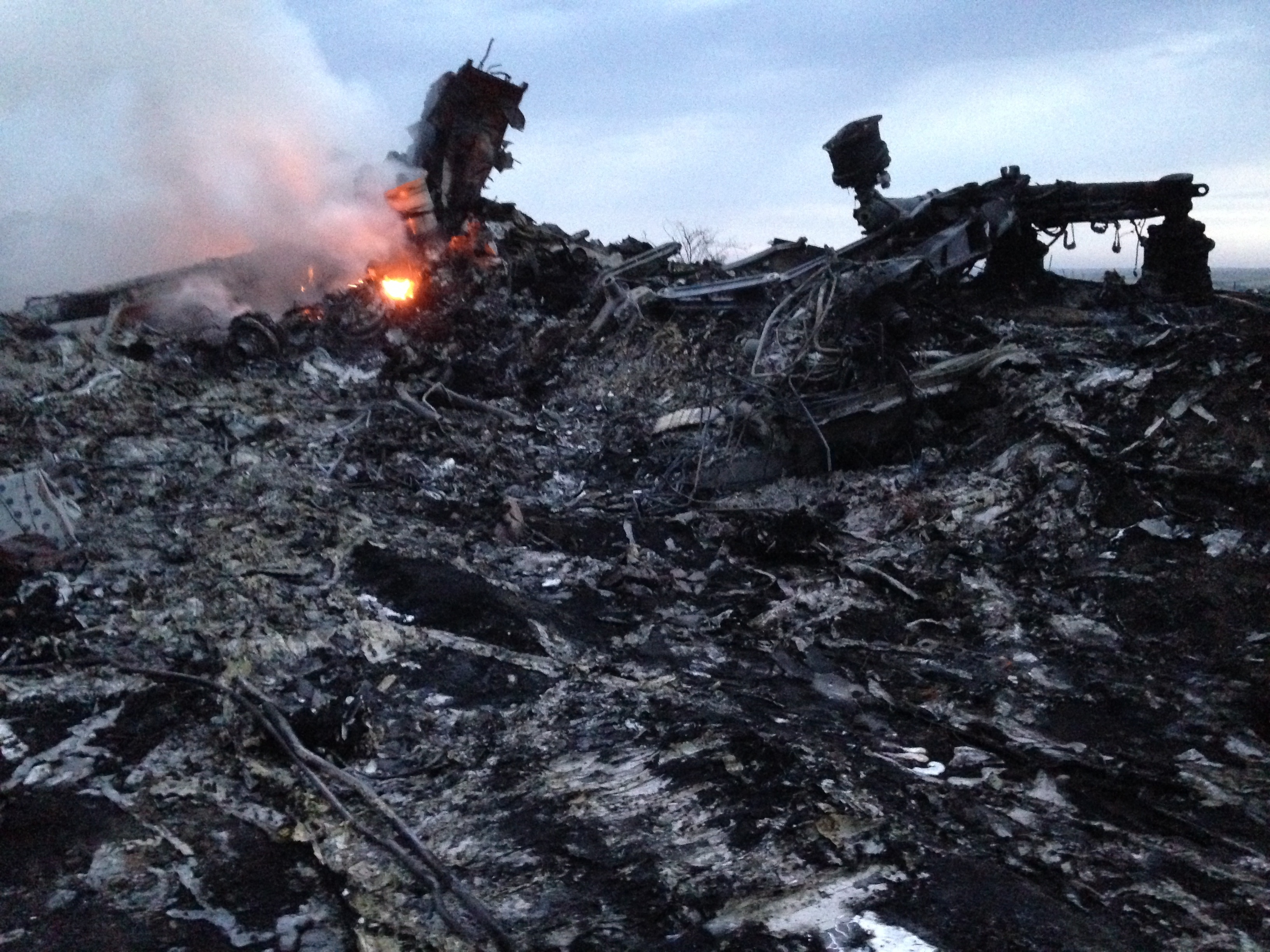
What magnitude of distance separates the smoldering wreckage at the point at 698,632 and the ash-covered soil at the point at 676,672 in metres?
0.02

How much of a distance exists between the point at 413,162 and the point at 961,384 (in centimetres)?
1090

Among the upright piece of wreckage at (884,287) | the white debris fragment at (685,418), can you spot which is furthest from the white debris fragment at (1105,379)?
the white debris fragment at (685,418)

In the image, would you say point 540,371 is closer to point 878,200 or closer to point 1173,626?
point 878,200

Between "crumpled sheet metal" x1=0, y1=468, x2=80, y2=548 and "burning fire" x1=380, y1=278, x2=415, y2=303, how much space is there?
Answer: 826cm

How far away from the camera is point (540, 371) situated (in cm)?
1127

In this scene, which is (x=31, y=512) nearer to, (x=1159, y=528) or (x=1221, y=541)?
(x=1159, y=528)

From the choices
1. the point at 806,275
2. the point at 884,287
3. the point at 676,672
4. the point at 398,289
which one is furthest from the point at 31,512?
the point at 398,289

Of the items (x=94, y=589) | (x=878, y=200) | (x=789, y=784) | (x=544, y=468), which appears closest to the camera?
(x=789, y=784)

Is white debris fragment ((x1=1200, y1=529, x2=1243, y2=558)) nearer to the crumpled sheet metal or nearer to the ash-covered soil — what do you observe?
the ash-covered soil

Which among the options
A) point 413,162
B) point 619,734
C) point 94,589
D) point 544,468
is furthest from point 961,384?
point 413,162

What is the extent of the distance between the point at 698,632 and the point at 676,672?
53 centimetres

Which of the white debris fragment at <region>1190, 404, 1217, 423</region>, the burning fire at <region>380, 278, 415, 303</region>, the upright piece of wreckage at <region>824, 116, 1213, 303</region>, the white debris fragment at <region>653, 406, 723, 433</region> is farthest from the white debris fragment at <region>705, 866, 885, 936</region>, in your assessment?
the burning fire at <region>380, 278, 415, 303</region>

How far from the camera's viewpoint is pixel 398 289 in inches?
533

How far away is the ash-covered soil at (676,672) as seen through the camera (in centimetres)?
272
